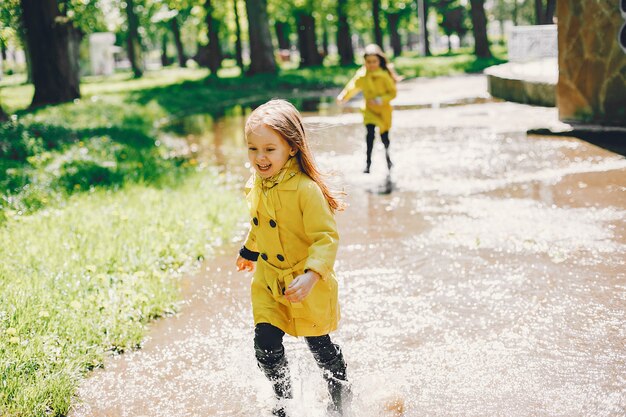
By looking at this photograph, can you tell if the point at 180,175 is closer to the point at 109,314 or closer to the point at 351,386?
the point at 109,314

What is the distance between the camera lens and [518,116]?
43.7 feet

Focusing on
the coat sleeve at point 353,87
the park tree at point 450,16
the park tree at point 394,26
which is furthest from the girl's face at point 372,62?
the park tree at point 450,16

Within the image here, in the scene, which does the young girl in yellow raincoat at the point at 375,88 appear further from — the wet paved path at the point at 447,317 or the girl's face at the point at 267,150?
the girl's face at the point at 267,150

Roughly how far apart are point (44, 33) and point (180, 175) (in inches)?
473

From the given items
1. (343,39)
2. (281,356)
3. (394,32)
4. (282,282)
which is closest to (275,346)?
(281,356)

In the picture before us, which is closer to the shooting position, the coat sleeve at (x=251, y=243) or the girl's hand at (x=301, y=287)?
the girl's hand at (x=301, y=287)

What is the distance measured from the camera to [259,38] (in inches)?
1097

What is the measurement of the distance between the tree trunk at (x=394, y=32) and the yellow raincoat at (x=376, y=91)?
1876 inches

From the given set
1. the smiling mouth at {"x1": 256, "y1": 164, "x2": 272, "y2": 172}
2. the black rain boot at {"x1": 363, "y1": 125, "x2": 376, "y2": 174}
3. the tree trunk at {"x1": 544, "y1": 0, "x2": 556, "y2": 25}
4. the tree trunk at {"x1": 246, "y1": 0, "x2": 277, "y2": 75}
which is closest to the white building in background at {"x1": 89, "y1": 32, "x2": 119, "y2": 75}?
the tree trunk at {"x1": 246, "y1": 0, "x2": 277, "y2": 75}

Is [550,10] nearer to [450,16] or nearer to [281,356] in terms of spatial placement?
[450,16]

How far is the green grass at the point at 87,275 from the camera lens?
3730mm

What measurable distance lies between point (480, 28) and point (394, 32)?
2292 centimetres

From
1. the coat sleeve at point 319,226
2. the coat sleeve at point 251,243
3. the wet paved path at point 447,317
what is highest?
the coat sleeve at point 319,226

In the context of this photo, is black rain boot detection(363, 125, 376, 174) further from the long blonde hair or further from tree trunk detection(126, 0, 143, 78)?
tree trunk detection(126, 0, 143, 78)
